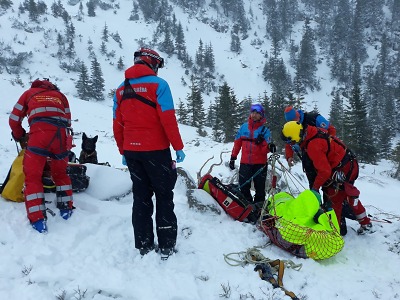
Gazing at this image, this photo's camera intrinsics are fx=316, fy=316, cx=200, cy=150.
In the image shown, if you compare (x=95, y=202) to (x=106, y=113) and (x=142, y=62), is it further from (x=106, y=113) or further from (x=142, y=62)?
(x=106, y=113)

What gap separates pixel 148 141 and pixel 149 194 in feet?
2.14

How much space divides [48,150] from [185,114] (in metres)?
31.8

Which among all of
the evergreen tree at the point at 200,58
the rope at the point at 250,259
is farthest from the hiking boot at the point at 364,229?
the evergreen tree at the point at 200,58

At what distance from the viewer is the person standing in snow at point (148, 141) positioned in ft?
10.8

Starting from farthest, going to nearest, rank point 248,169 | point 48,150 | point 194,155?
point 194,155 → point 248,169 → point 48,150

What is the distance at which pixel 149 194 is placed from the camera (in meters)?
3.59

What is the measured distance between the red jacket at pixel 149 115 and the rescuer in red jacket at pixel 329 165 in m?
1.99

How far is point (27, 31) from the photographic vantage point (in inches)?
1789

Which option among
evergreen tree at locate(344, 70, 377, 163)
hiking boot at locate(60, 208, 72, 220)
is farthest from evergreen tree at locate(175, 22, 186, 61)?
hiking boot at locate(60, 208, 72, 220)

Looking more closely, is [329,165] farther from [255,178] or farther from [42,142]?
[42,142]

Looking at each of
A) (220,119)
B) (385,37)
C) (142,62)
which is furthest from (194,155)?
(385,37)

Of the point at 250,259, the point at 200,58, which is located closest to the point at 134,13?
the point at 200,58

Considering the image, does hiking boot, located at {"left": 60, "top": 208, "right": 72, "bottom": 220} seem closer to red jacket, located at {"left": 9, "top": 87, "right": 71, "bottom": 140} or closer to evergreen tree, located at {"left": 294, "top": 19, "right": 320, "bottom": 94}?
red jacket, located at {"left": 9, "top": 87, "right": 71, "bottom": 140}

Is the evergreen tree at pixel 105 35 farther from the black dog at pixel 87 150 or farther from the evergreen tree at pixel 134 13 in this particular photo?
the black dog at pixel 87 150
